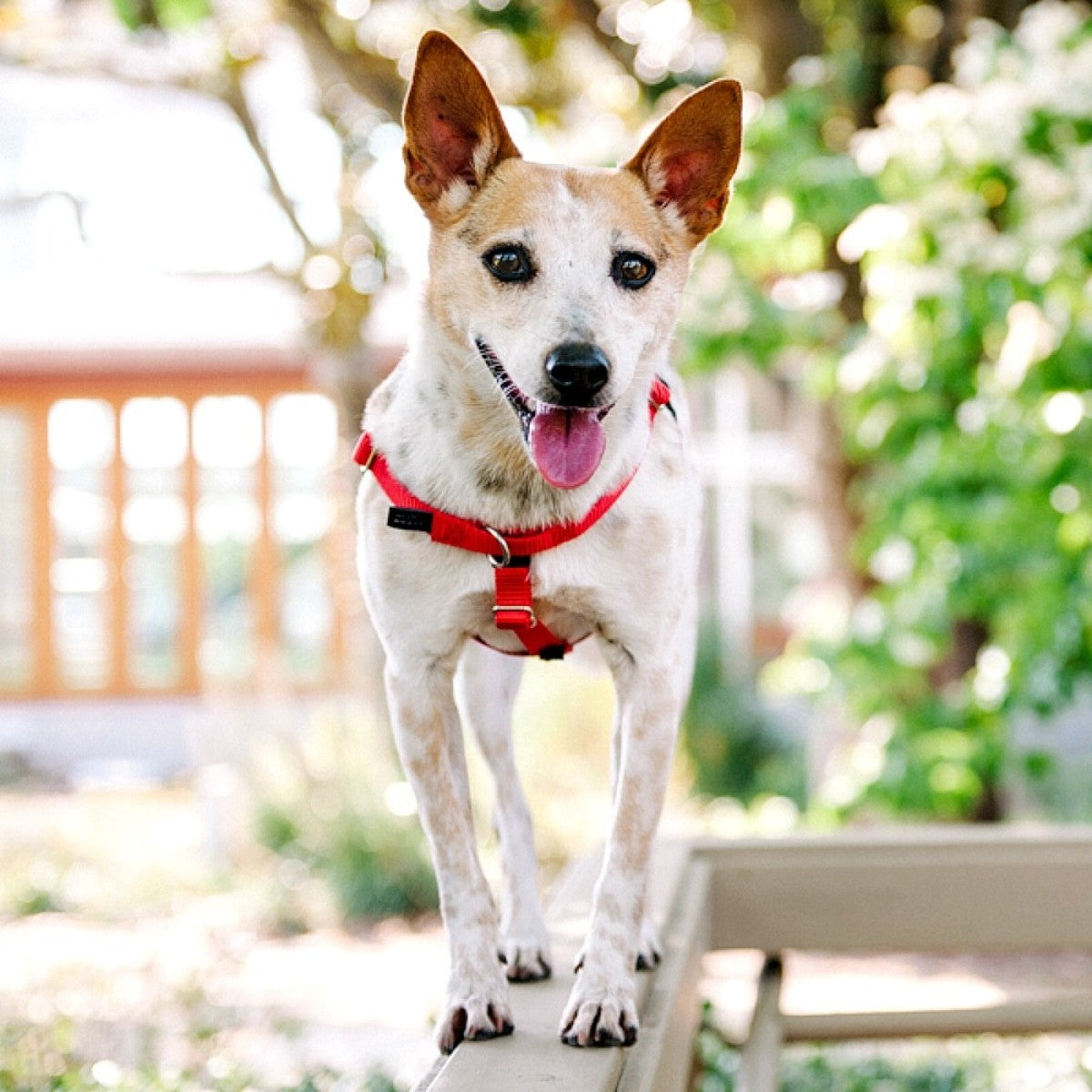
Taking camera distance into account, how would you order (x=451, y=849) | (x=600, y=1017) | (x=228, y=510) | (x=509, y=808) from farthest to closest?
(x=228, y=510), (x=509, y=808), (x=451, y=849), (x=600, y=1017)

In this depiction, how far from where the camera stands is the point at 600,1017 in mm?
2199

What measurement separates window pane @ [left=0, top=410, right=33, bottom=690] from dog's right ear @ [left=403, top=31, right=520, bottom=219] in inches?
515

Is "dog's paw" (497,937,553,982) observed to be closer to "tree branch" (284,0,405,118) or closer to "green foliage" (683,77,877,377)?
"green foliage" (683,77,877,377)

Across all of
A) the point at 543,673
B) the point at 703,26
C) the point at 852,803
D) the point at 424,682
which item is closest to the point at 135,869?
the point at 543,673

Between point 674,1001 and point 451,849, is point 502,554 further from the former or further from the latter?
point 674,1001

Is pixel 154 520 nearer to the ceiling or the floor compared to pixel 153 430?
nearer to the floor

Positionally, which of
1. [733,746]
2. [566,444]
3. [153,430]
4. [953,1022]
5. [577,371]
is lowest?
[733,746]

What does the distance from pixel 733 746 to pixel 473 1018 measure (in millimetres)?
9282

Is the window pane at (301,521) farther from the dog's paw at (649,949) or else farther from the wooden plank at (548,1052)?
the dog's paw at (649,949)

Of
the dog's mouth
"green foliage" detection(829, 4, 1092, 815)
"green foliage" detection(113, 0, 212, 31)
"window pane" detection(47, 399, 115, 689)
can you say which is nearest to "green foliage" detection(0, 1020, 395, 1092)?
the dog's mouth

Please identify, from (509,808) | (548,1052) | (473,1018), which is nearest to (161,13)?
(509,808)

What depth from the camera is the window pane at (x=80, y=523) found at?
47.8ft

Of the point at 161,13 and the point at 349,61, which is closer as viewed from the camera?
the point at 161,13

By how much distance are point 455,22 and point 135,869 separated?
497 cm
